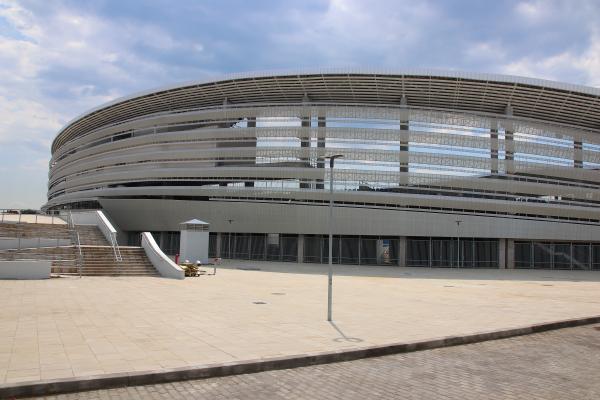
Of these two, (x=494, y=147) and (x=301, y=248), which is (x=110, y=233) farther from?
(x=494, y=147)

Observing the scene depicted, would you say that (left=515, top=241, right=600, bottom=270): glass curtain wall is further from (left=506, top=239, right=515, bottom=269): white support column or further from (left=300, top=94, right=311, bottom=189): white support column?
(left=300, top=94, right=311, bottom=189): white support column

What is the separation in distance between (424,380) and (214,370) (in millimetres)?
3404

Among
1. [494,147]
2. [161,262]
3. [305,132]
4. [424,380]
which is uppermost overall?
[305,132]

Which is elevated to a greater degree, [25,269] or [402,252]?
[402,252]

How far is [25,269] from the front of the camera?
22.1 meters

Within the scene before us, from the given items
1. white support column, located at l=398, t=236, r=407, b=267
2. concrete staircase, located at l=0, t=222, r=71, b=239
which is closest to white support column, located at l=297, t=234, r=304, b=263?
white support column, located at l=398, t=236, r=407, b=267

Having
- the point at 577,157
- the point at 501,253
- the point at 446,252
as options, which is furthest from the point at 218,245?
the point at 577,157

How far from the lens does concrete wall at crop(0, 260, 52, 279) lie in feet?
71.7

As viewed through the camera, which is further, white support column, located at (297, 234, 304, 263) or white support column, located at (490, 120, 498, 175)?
white support column, located at (297, 234, 304, 263)

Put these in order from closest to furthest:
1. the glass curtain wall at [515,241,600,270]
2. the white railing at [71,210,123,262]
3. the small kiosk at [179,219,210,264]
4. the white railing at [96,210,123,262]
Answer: the white railing at [96,210,123,262]
the small kiosk at [179,219,210,264]
the white railing at [71,210,123,262]
the glass curtain wall at [515,241,600,270]

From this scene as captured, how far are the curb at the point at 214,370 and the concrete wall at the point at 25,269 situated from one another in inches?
689

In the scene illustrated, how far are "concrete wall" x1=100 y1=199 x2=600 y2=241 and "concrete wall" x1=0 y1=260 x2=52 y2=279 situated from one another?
26.6 m

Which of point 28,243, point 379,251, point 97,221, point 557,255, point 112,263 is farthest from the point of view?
point 557,255

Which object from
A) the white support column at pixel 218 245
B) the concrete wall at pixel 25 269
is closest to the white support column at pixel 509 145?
the white support column at pixel 218 245
